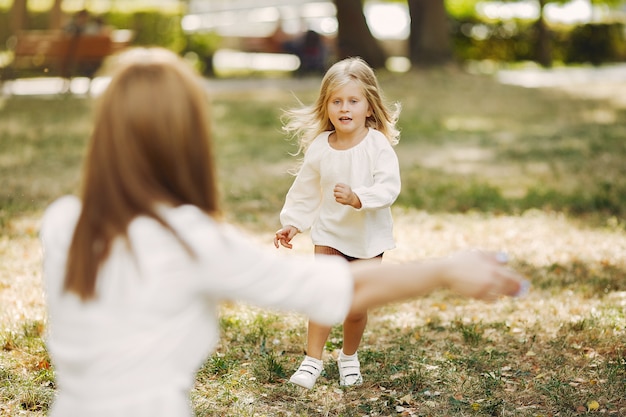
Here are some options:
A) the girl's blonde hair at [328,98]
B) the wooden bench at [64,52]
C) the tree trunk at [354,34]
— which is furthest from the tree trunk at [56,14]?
the girl's blonde hair at [328,98]

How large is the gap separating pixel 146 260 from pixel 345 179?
214 cm

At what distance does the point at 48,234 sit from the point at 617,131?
11.4 m

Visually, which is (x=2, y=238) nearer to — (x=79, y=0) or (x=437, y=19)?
(x=437, y=19)

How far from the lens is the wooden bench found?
16.5 meters

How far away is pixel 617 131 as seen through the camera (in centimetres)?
1227

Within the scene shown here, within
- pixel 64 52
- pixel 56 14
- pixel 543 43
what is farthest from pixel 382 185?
pixel 543 43

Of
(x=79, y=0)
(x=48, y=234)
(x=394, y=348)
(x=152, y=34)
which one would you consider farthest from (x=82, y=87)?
(x=48, y=234)

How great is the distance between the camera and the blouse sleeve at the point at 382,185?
373 centimetres

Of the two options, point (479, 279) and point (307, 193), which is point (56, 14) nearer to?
point (307, 193)

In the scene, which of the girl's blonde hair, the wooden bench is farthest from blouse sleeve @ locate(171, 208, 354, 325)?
the wooden bench

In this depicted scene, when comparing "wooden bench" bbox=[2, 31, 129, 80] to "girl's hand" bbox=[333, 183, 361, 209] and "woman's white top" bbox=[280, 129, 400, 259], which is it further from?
"girl's hand" bbox=[333, 183, 361, 209]

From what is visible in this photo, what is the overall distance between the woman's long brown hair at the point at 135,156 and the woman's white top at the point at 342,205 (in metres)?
1.96

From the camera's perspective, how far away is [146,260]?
1.90m

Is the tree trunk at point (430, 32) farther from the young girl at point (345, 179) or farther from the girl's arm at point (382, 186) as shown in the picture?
the girl's arm at point (382, 186)
